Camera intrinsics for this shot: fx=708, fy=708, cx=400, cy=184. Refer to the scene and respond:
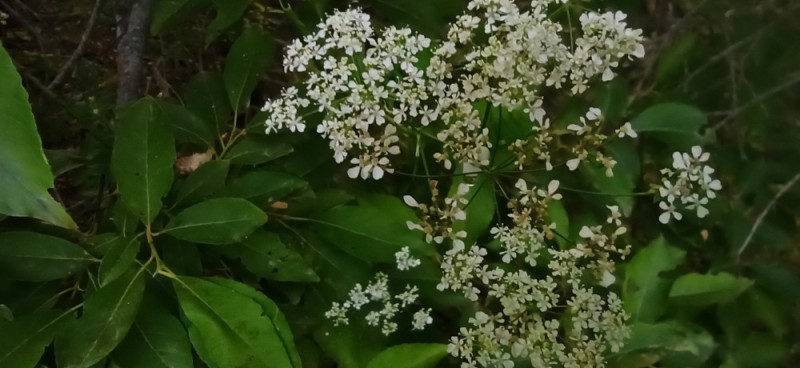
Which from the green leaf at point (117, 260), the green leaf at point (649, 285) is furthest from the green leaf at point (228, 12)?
the green leaf at point (649, 285)

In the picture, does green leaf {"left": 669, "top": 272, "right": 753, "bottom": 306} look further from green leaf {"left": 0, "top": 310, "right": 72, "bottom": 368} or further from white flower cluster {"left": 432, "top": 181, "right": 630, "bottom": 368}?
green leaf {"left": 0, "top": 310, "right": 72, "bottom": 368}

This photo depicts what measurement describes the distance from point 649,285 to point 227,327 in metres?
0.42

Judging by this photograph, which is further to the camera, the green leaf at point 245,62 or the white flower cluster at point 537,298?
the green leaf at point 245,62

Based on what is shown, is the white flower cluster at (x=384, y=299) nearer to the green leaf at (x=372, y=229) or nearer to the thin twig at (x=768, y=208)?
the green leaf at (x=372, y=229)

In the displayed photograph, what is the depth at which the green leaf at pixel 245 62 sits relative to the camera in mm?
727

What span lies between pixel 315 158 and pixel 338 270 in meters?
→ 0.11

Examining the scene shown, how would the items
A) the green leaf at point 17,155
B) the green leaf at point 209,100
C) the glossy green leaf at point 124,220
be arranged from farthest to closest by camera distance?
the green leaf at point 209,100 → the glossy green leaf at point 124,220 → the green leaf at point 17,155

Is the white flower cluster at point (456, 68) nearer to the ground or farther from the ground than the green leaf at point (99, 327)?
farther from the ground

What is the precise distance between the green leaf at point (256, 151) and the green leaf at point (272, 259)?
7 centimetres

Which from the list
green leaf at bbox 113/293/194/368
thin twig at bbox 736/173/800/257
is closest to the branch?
green leaf at bbox 113/293/194/368

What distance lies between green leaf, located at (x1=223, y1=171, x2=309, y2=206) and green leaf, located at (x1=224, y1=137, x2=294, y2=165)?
0.02m

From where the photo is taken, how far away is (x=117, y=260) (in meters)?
0.58

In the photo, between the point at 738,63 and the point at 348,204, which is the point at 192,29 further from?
the point at 738,63

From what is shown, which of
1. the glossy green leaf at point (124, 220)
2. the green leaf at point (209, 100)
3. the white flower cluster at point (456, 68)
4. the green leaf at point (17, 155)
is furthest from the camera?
the green leaf at point (209, 100)
